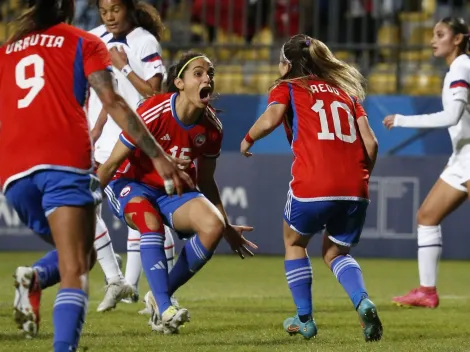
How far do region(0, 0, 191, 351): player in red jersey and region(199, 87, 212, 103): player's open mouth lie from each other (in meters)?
1.94

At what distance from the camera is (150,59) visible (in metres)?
8.66

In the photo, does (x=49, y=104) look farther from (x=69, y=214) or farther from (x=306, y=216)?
(x=306, y=216)

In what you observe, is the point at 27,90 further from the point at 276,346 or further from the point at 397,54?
the point at 397,54

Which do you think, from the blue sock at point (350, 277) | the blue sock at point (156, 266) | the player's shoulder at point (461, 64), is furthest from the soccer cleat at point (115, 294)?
the player's shoulder at point (461, 64)

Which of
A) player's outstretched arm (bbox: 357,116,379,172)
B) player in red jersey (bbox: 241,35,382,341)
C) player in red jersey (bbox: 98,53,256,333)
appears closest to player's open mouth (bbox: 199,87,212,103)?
player in red jersey (bbox: 98,53,256,333)

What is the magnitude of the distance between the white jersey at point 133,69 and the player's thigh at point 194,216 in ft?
5.40

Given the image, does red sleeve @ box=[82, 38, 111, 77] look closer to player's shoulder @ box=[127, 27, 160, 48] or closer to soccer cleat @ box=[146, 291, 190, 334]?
soccer cleat @ box=[146, 291, 190, 334]

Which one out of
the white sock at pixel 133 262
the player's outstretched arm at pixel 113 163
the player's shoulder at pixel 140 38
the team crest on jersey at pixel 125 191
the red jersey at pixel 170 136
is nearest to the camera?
the player's outstretched arm at pixel 113 163

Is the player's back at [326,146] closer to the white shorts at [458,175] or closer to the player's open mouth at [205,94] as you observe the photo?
the player's open mouth at [205,94]

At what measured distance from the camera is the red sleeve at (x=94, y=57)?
496 centimetres

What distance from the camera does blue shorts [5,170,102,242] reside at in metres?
4.91

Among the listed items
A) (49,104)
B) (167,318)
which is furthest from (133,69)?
(49,104)

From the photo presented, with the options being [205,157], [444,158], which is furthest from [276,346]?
[444,158]

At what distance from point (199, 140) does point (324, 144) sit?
0.91m
